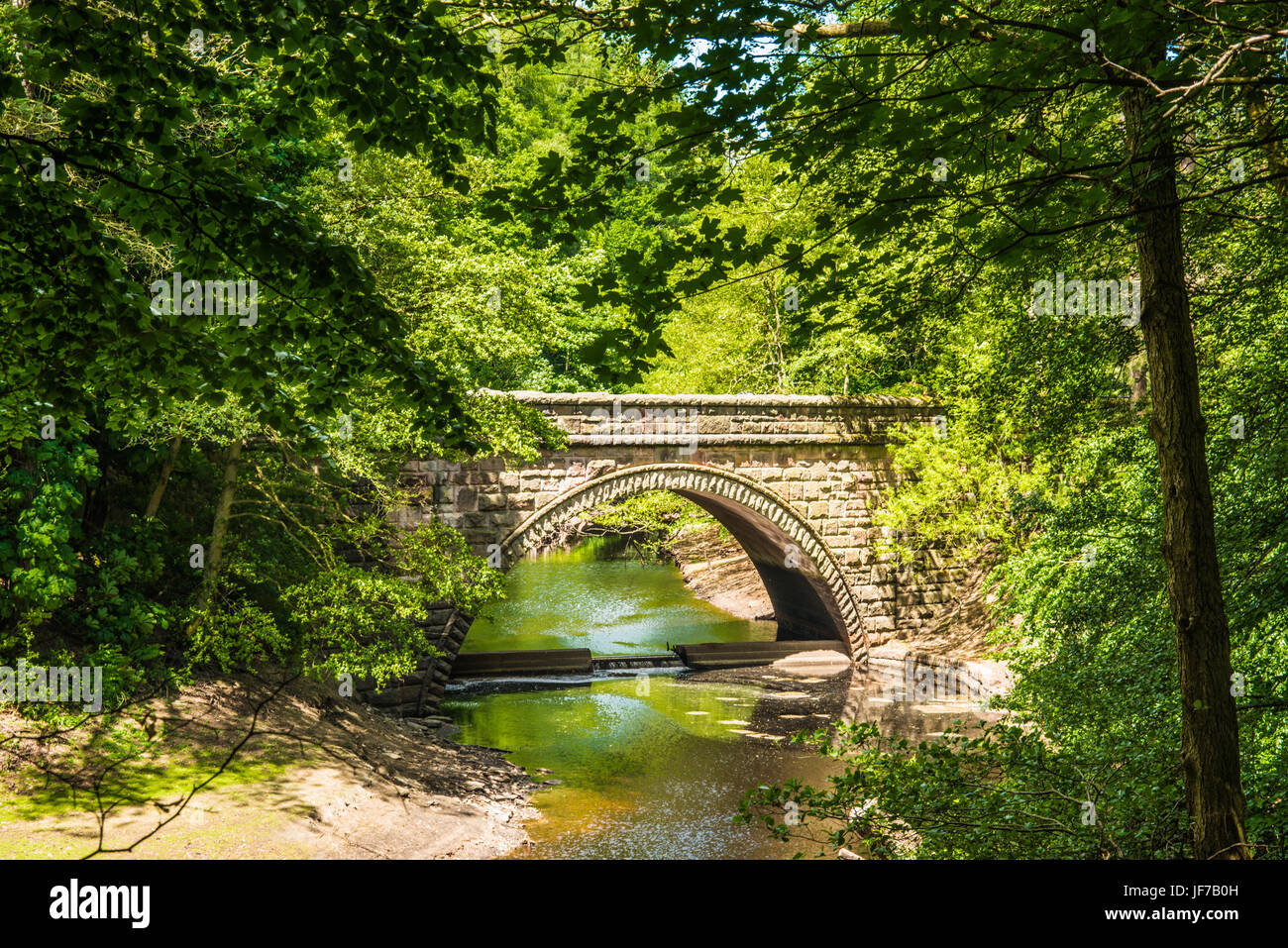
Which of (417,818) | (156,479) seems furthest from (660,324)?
(156,479)

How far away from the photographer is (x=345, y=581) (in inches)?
392

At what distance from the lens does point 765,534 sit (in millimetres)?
18438

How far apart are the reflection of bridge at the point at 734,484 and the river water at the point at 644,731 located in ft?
4.05

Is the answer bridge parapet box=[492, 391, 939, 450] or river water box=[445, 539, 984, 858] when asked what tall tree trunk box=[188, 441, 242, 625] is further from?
bridge parapet box=[492, 391, 939, 450]

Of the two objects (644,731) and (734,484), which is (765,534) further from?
(644,731)

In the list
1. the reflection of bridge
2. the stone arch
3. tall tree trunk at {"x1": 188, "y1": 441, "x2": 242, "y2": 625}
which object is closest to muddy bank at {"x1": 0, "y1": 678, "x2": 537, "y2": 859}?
tall tree trunk at {"x1": 188, "y1": 441, "x2": 242, "y2": 625}

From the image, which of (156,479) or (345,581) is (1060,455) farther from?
(156,479)

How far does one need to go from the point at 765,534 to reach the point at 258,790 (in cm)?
1175

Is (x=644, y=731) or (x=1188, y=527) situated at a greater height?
(x=1188, y=527)

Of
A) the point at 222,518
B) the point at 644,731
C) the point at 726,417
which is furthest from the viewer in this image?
the point at 726,417

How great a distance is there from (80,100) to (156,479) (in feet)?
25.5

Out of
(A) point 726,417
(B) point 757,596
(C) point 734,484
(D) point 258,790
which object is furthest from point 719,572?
(D) point 258,790

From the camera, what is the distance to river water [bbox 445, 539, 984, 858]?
9.83 metres
